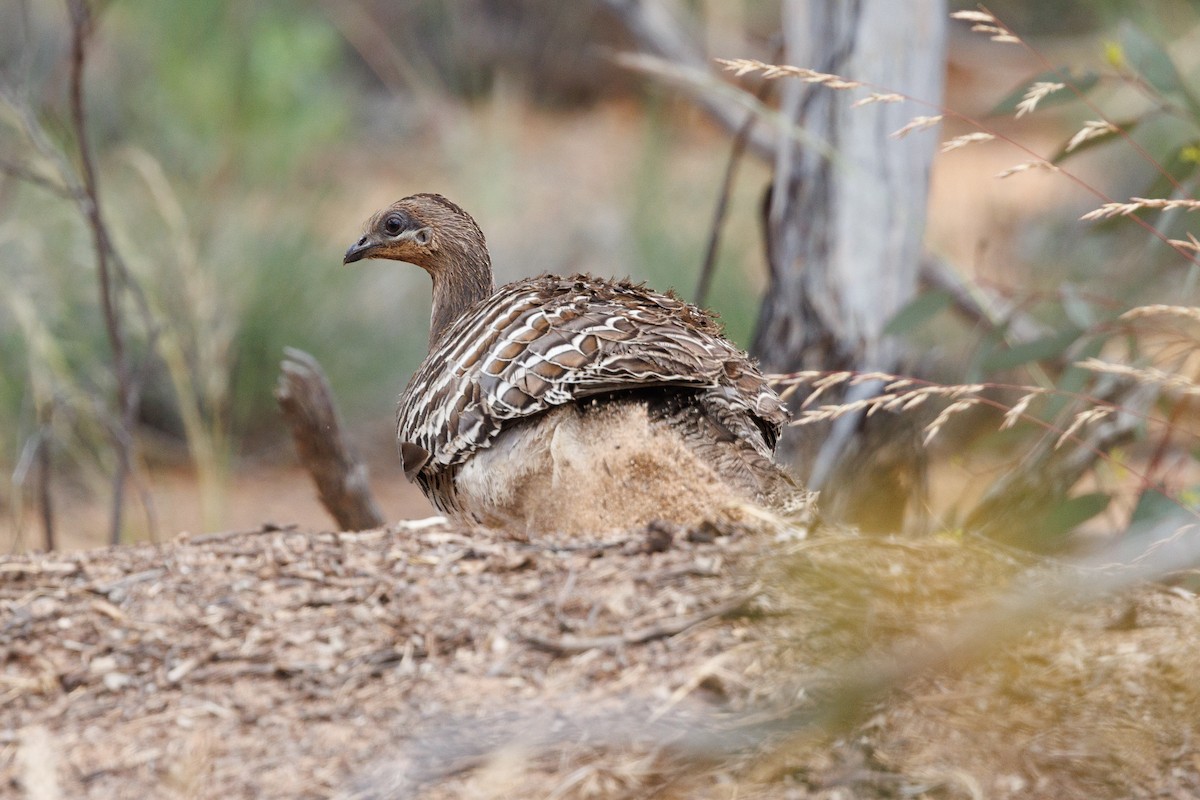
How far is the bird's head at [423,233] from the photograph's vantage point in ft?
15.9

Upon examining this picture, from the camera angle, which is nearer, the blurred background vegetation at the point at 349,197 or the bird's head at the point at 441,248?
the bird's head at the point at 441,248

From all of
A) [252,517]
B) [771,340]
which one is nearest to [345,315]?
[252,517]

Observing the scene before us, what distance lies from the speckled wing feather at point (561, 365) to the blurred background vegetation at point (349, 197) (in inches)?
68.6

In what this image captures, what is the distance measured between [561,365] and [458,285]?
1382 mm

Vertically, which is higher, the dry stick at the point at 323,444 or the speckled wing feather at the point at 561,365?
the speckled wing feather at the point at 561,365

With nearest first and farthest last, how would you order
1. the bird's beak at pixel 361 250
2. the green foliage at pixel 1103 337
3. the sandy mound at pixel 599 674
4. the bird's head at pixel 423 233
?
the sandy mound at pixel 599 674, the green foliage at pixel 1103 337, the bird's beak at pixel 361 250, the bird's head at pixel 423 233

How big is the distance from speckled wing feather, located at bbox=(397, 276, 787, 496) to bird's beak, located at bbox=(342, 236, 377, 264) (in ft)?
1.86

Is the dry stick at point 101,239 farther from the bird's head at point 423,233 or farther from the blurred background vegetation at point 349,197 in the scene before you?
the bird's head at point 423,233

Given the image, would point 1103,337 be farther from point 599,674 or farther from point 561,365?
point 599,674

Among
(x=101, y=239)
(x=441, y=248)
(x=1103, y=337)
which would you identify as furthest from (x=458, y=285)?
(x=1103, y=337)

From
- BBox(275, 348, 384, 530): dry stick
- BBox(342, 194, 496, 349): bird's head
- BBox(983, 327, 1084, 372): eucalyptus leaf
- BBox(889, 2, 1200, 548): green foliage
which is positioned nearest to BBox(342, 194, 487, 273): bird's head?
BBox(342, 194, 496, 349): bird's head

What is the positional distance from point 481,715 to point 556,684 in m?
0.17

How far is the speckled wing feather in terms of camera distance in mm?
3658

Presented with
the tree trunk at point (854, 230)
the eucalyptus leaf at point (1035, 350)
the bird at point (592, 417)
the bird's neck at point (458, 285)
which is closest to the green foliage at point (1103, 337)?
the eucalyptus leaf at point (1035, 350)
